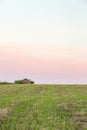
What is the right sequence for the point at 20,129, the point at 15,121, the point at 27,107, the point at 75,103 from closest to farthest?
the point at 20,129
the point at 15,121
the point at 27,107
the point at 75,103

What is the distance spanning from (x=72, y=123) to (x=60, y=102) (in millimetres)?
4575

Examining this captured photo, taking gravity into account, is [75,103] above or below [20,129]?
above

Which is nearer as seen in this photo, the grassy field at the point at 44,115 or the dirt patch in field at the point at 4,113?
the grassy field at the point at 44,115

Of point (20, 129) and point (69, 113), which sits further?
point (69, 113)

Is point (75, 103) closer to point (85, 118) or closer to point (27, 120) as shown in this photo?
point (85, 118)

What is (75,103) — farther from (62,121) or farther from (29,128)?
(29,128)

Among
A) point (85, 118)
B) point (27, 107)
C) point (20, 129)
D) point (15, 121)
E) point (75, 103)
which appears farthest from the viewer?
point (75, 103)

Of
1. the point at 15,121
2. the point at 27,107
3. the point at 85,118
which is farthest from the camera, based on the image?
Result: the point at 27,107

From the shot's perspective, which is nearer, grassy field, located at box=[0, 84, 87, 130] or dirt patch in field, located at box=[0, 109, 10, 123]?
grassy field, located at box=[0, 84, 87, 130]

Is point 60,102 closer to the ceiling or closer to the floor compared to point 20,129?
closer to the ceiling

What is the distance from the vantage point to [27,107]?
59.2 ft

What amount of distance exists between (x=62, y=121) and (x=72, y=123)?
1.49 feet

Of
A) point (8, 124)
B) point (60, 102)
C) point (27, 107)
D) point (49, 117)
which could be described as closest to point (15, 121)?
point (8, 124)

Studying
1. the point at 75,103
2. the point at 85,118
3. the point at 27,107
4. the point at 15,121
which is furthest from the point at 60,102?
the point at 15,121
